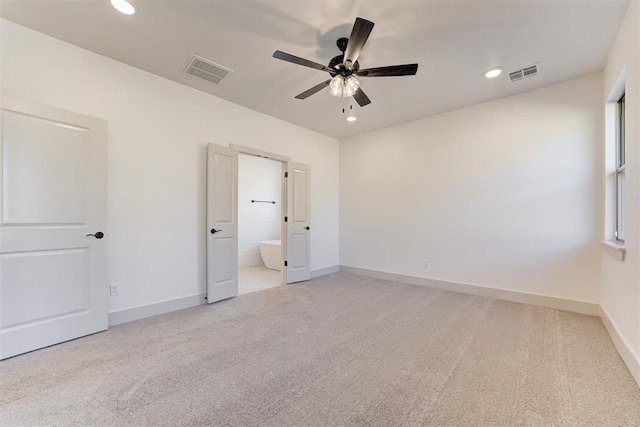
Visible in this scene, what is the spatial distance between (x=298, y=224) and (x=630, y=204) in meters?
3.90

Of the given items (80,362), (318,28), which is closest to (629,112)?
(318,28)

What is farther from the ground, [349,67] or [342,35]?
[342,35]

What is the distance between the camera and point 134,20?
2262 mm

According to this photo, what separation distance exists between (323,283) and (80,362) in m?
3.16

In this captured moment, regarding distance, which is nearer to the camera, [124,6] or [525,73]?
[124,6]

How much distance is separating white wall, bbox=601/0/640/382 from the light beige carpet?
0.28m

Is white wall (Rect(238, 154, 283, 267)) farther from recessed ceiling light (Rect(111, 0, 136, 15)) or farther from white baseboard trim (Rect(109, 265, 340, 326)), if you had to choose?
recessed ceiling light (Rect(111, 0, 136, 15))

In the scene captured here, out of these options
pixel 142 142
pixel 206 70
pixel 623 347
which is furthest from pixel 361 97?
pixel 623 347

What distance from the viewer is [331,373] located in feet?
6.28

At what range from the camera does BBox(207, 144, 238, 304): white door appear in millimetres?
3490

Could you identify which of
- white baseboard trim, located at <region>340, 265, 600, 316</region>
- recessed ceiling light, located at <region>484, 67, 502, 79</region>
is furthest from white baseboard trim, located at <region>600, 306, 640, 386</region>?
recessed ceiling light, located at <region>484, 67, 502, 79</region>

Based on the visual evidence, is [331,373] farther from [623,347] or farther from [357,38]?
[357,38]

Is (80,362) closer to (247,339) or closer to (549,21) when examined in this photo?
(247,339)

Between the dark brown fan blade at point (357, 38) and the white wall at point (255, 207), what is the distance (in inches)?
169
